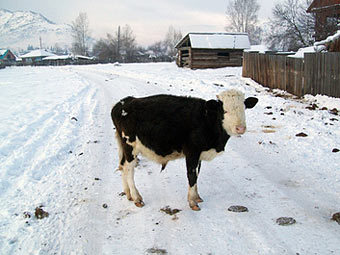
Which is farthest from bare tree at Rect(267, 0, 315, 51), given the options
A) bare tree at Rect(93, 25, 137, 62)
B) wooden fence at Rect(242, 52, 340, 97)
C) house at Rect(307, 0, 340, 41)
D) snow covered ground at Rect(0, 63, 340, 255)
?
bare tree at Rect(93, 25, 137, 62)

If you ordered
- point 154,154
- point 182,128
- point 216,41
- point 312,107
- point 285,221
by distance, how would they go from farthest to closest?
point 216,41
point 312,107
point 154,154
point 182,128
point 285,221

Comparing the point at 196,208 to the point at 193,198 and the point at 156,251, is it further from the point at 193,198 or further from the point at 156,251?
the point at 156,251

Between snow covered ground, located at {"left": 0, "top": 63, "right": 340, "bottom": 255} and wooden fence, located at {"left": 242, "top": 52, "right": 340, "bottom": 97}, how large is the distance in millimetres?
4440

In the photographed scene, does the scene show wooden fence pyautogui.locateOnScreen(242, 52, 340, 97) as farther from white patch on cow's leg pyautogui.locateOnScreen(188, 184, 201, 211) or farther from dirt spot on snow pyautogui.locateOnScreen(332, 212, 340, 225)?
white patch on cow's leg pyautogui.locateOnScreen(188, 184, 201, 211)

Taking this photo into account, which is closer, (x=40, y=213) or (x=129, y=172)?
(x=40, y=213)

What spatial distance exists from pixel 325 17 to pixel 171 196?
25988 mm

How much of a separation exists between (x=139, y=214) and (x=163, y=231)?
62 centimetres

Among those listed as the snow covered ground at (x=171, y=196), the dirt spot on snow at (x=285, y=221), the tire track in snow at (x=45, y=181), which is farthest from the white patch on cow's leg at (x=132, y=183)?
the dirt spot on snow at (x=285, y=221)

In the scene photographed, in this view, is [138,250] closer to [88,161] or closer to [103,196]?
[103,196]

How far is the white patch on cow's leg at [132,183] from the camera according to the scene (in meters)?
4.64

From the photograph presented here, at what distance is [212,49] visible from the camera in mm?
33938

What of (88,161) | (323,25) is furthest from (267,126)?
(323,25)

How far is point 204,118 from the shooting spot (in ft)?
14.8

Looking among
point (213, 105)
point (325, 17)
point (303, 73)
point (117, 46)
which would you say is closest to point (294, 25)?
point (325, 17)
